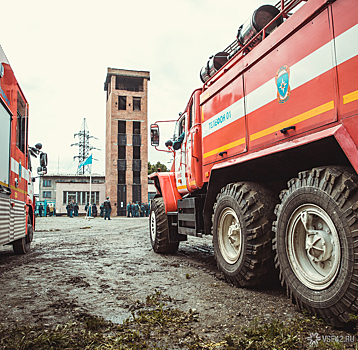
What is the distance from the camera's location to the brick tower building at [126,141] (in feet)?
141

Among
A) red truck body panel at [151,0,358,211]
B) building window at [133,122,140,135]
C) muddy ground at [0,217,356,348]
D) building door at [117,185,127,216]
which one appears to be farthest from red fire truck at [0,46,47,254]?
building window at [133,122,140,135]

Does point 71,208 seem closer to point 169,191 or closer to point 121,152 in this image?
point 121,152

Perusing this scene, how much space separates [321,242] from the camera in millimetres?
2746

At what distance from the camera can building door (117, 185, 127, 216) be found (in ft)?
139

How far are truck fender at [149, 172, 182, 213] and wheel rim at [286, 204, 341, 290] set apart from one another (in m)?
4.07

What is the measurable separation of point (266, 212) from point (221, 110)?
1.79m

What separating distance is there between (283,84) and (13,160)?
15.9ft

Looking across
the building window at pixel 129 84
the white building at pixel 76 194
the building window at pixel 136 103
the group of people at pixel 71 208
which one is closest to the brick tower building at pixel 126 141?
the building window at pixel 136 103

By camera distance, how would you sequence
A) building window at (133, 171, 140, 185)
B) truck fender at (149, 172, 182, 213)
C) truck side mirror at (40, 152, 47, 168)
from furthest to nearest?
building window at (133, 171, 140, 185) < truck side mirror at (40, 152, 47, 168) < truck fender at (149, 172, 182, 213)

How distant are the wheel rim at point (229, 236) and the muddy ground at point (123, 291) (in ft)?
1.25

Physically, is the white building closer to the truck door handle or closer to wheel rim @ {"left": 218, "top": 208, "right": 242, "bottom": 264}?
wheel rim @ {"left": 218, "top": 208, "right": 242, "bottom": 264}

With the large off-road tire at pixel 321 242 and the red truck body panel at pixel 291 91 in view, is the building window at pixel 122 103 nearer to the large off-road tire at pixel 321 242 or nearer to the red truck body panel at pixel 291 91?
the red truck body panel at pixel 291 91

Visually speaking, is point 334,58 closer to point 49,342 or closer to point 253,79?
point 253,79

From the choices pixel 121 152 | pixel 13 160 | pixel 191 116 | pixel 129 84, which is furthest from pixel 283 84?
pixel 129 84
